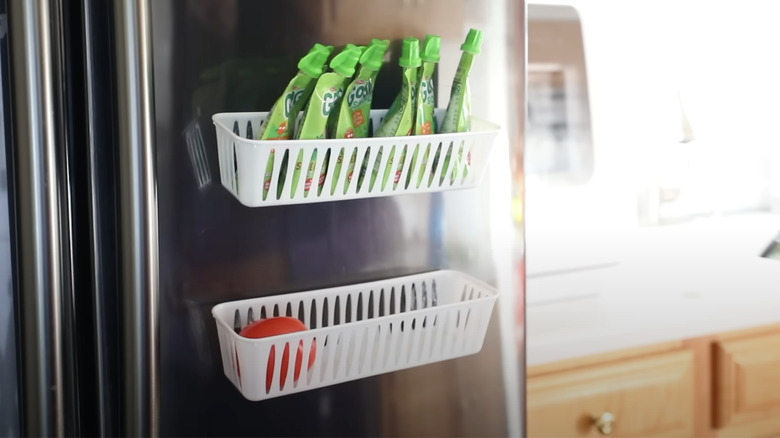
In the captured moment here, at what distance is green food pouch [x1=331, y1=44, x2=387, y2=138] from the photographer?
2.71 feet

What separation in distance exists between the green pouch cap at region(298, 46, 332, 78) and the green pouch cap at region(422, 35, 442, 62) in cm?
12

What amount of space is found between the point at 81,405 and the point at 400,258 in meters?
0.37

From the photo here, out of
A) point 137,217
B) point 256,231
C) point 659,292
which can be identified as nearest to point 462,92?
point 256,231

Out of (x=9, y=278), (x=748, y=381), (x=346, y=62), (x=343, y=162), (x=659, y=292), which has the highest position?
(x=346, y=62)

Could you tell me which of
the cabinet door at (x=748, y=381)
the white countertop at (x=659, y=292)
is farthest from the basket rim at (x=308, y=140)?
the cabinet door at (x=748, y=381)

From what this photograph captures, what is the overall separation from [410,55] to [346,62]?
0.08m

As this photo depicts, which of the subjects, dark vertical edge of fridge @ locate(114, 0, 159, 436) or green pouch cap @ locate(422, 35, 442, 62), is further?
green pouch cap @ locate(422, 35, 442, 62)

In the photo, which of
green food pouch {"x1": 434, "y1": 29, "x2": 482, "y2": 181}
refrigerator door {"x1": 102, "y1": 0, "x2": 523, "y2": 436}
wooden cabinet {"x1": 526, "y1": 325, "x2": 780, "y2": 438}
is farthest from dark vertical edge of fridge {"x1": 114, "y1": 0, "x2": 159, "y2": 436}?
wooden cabinet {"x1": 526, "y1": 325, "x2": 780, "y2": 438}

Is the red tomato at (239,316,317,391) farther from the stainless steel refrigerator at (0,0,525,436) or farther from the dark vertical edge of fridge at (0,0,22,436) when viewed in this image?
the dark vertical edge of fridge at (0,0,22,436)

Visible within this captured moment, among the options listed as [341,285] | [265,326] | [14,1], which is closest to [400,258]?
[341,285]

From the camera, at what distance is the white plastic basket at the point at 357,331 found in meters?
0.81

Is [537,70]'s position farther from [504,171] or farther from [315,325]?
[315,325]

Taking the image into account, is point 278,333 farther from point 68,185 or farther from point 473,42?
point 473,42

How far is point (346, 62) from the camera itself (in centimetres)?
81
